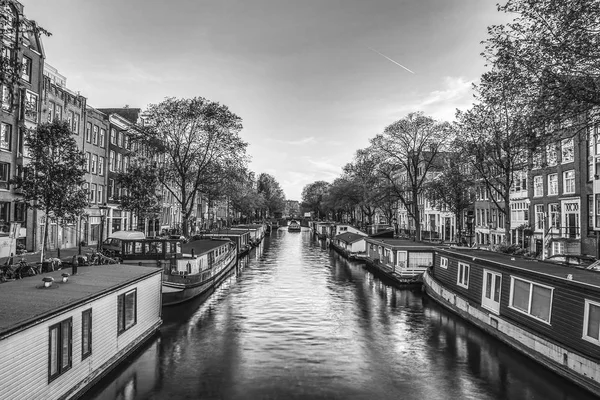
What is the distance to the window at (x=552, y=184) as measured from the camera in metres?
44.8

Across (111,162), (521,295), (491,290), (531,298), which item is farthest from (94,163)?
(531,298)

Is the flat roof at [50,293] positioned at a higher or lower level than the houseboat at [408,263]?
higher

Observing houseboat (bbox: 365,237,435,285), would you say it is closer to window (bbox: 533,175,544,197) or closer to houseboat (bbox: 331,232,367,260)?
houseboat (bbox: 331,232,367,260)

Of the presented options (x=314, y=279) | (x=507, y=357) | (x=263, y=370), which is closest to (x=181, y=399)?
(x=263, y=370)

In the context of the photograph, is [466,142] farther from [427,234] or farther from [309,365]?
[427,234]

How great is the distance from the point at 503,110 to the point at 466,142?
13.3ft

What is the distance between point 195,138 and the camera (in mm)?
52812

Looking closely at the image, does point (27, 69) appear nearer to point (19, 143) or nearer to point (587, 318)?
point (19, 143)

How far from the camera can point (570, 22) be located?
16.5 meters

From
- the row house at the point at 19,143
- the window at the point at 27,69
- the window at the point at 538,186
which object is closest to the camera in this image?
the row house at the point at 19,143

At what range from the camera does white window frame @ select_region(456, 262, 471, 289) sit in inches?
1025

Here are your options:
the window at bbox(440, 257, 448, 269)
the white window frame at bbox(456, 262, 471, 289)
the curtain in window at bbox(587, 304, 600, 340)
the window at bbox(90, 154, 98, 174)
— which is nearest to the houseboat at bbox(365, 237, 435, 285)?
the window at bbox(440, 257, 448, 269)

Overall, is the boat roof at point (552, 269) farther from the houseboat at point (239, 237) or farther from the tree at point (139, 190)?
the houseboat at point (239, 237)

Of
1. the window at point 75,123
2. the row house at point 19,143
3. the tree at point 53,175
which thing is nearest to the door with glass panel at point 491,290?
the tree at point 53,175
